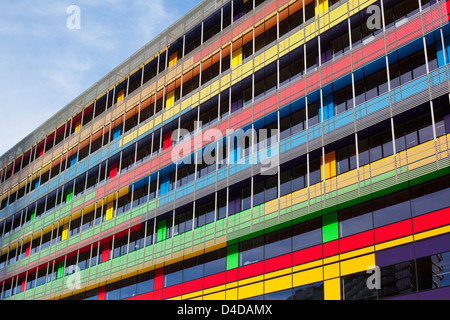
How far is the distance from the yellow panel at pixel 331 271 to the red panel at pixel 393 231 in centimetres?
274

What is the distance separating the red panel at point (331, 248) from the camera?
32.7 meters

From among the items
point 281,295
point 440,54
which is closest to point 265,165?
point 281,295

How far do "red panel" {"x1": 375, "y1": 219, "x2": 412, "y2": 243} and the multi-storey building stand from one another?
56 millimetres

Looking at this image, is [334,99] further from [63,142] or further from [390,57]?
[63,142]

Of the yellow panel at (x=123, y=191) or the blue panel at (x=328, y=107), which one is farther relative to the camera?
the yellow panel at (x=123, y=191)

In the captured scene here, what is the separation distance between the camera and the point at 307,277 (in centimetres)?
3350

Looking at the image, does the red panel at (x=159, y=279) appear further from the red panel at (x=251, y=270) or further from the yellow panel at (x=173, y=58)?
the yellow panel at (x=173, y=58)

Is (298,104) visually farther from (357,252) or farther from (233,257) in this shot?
(357,252)

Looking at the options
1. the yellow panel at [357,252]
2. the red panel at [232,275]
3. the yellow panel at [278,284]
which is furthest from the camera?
the red panel at [232,275]

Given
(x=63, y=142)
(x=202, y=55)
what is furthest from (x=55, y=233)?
(x=202, y=55)

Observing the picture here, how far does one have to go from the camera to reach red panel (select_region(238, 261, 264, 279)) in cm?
3656

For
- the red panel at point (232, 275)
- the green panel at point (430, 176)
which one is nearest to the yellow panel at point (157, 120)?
the red panel at point (232, 275)

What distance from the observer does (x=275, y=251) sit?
36.2 m

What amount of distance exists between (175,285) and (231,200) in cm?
736
